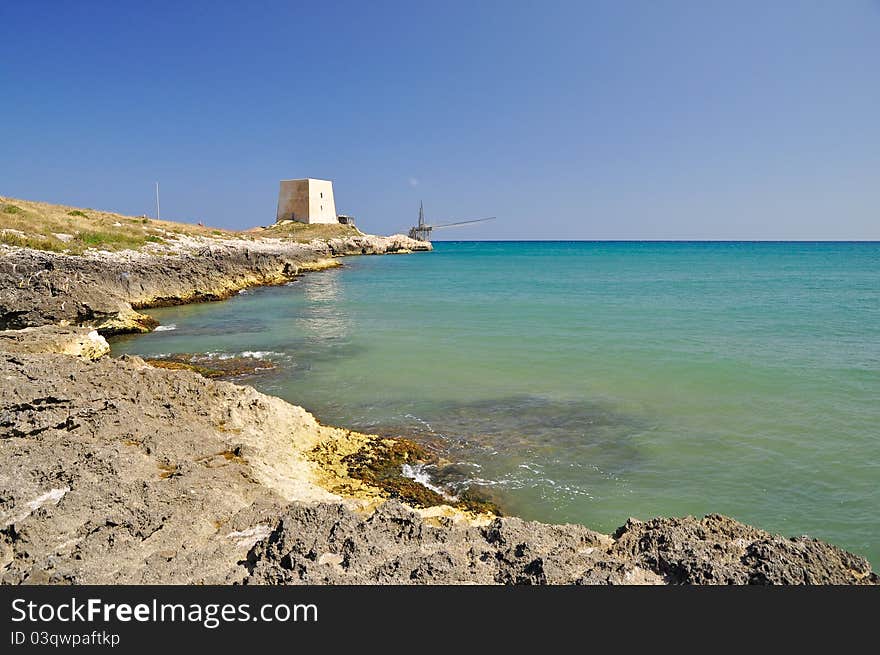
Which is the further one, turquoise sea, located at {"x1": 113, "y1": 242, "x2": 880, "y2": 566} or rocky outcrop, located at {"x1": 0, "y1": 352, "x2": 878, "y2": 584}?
turquoise sea, located at {"x1": 113, "y1": 242, "x2": 880, "y2": 566}

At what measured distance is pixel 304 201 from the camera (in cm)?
7469

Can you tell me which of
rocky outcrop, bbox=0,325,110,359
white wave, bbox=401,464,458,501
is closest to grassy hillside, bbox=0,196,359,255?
rocky outcrop, bbox=0,325,110,359

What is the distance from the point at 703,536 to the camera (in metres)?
3.61

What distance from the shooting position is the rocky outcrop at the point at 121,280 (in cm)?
1384

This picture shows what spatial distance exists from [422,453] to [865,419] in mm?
7021

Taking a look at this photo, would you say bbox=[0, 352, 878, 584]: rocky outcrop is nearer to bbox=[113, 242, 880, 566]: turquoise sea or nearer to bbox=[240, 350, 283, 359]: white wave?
bbox=[113, 242, 880, 566]: turquoise sea

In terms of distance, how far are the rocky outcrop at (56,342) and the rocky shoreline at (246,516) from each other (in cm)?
247

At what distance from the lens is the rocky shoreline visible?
3145 mm

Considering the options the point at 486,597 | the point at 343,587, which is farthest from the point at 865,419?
the point at 343,587

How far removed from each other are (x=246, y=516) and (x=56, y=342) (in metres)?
8.92

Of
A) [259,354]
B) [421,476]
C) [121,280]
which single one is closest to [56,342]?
[259,354]

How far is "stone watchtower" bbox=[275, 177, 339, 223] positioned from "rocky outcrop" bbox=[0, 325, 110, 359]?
65626 millimetres

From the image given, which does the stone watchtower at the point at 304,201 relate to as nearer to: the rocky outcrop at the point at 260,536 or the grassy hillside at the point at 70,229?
the grassy hillside at the point at 70,229

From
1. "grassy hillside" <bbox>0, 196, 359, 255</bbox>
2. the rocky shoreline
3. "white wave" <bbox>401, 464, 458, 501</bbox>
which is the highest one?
"grassy hillside" <bbox>0, 196, 359, 255</bbox>
